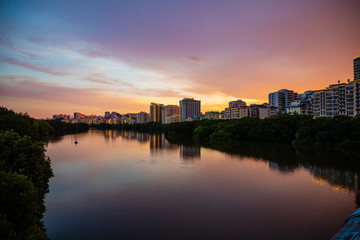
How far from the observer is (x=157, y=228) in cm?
799

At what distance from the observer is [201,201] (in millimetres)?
10570

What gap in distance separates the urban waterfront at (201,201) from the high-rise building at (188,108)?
10152cm

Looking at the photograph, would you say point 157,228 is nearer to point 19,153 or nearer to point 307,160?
point 19,153

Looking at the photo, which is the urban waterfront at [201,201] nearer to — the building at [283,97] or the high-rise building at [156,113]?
the building at [283,97]

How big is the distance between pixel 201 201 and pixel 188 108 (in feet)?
363

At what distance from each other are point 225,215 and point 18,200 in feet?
22.2

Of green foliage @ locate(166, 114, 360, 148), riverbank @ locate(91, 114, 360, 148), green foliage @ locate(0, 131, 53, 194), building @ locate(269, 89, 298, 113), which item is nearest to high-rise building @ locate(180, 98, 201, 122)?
building @ locate(269, 89, 298, 113)

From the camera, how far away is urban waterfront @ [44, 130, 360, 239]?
7.86m

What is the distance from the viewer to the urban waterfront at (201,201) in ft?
25.8

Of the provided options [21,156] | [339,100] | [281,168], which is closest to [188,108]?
[339,100]

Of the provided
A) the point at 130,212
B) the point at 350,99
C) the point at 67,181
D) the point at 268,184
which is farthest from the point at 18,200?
A: the point at 350,99

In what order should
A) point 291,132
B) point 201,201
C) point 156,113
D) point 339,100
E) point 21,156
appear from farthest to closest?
point 156,113, point 339,100, point 291,132, point 201,201, point 21,156

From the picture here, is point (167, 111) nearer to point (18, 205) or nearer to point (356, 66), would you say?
point (356, 66)

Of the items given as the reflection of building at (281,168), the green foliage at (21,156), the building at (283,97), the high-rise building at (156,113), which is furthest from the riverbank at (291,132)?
the high-rise building at (156,113)
